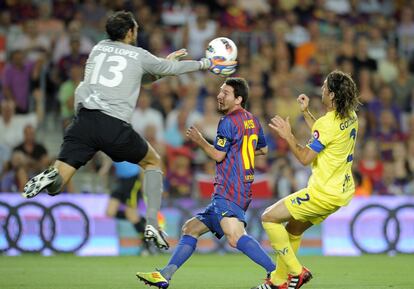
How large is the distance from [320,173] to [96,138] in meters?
2.15

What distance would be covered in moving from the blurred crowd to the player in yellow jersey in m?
6.45

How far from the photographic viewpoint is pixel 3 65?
16.5m

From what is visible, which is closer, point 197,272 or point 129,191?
point 197,272

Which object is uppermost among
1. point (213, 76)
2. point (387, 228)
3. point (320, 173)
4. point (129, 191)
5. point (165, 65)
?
point (165, 65)

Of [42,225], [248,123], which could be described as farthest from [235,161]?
[42,225]

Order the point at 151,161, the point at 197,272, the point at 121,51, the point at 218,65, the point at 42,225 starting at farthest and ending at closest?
the point at 42,225 → the point at 197,272 → the point at 218,65 → the point at 151,161 → the point at 121,51

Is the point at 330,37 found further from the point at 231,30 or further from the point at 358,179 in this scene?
the point at 358,179

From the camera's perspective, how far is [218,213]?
894 cm

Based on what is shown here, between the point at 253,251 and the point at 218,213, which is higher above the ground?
the point at 218,213

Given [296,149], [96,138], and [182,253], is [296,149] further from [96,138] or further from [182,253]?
[96,138]

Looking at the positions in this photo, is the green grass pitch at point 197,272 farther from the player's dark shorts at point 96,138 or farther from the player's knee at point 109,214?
the player's dark shorts at point 96,138

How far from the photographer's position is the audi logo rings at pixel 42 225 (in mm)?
14000

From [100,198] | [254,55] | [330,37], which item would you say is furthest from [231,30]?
[100,198]

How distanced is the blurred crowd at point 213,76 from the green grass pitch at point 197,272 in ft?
6.79
